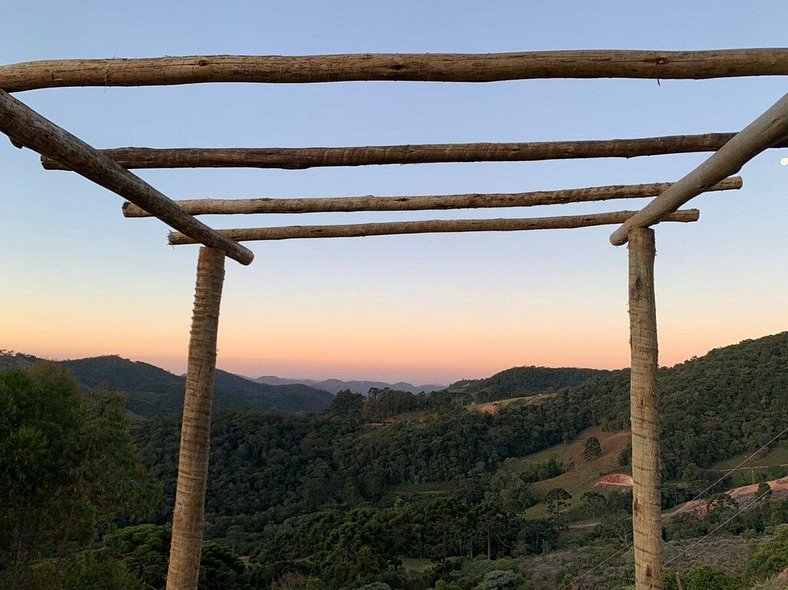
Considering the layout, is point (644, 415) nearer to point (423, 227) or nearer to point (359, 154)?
point (423, 227)

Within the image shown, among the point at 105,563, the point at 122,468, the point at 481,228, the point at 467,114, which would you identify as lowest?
the point at 105,563

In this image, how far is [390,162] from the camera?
2.90 m

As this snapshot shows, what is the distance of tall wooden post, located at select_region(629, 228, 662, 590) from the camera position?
157 inches

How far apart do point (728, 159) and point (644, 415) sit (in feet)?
7.12

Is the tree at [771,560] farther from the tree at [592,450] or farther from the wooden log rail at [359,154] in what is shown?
the tree at [592,450]

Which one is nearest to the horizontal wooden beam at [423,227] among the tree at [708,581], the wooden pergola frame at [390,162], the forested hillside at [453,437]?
the wooden pergola frame at [390,162]

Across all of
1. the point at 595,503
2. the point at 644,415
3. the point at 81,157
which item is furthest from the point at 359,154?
the point at 595,503

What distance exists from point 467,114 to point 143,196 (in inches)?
189

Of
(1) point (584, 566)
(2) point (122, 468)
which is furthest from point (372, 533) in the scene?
(2) point (122, 468)

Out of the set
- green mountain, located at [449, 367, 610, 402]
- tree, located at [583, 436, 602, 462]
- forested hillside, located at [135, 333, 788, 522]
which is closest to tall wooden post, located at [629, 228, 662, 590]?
forested hillside, located at [135, 333, 788, 522]

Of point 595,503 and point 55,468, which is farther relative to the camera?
point 595,503

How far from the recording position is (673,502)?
106 feet

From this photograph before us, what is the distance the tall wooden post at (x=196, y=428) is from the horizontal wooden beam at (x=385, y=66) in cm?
201

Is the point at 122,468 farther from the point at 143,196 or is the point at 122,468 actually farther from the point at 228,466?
the point at 228,466
